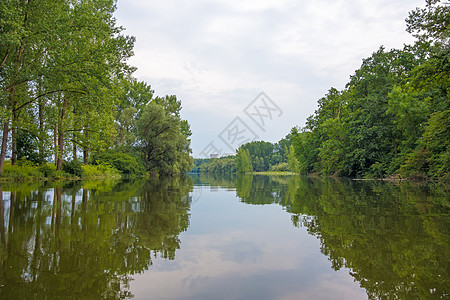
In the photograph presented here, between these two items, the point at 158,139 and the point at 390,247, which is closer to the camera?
the point at 390,247

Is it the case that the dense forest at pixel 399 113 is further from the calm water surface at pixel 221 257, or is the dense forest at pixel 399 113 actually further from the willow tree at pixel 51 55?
the willow tree at pixel 51 55

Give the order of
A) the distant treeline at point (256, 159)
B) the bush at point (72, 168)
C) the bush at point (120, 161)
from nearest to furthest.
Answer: the bush at point (72, 168), the bush at point (120, 161), the distant treeline at point (256, 159)

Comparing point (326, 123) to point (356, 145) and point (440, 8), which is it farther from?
point (440, 8)

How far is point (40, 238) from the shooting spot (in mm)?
4047

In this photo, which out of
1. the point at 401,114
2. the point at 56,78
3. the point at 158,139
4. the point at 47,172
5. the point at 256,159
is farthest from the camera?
the point at 256,159

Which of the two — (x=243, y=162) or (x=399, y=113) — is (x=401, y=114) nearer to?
(x=399, y=113)

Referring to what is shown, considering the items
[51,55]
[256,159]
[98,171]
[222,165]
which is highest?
[256,159]

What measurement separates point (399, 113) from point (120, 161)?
26.8 meters

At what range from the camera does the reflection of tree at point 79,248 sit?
8.21 ft

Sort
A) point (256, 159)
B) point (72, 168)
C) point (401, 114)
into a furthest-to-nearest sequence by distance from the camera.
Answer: point (256, 159)
point (401, 114)
point (72, 168)

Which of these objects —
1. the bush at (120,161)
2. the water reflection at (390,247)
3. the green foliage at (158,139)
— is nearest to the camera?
the water reflection at (390,247)

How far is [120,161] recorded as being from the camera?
105ft

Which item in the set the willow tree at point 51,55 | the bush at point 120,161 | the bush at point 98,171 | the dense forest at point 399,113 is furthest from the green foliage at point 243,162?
the willow tree at point 51,55

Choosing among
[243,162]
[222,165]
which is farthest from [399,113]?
[222,165]
